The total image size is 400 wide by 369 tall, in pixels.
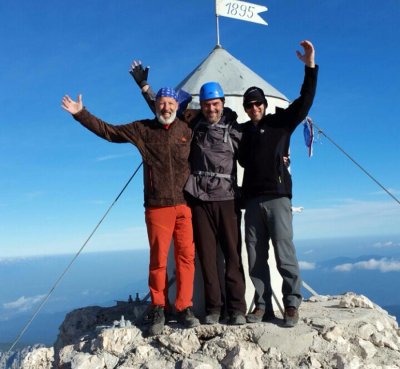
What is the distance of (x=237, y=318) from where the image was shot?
16.4 ft

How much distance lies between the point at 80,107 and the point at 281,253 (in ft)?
10.8

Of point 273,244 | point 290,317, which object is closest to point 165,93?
point 273,244

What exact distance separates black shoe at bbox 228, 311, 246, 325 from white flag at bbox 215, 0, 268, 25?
4973 mm

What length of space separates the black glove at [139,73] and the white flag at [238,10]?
2.03 meters

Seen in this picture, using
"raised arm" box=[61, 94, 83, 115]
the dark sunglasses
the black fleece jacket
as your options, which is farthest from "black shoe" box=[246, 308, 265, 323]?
"raised arm" box=[61, 94, 83, 115]

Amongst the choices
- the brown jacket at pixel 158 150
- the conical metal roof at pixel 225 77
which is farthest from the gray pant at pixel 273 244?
the conical metal roof at pixel 225 77

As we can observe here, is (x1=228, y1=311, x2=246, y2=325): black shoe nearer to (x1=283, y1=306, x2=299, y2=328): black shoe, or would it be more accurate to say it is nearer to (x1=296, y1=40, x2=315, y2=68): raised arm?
(x1=283, y1=306, x2=299, y2=328): black shoe

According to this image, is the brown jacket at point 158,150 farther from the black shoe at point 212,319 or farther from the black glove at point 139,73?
the black shoe at point 212,319

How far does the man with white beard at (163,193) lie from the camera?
5.13 meters

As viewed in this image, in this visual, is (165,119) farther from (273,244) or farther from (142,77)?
(273,244)

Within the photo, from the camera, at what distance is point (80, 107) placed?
521 cm

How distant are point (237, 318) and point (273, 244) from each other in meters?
1.06

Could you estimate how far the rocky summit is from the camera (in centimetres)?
471

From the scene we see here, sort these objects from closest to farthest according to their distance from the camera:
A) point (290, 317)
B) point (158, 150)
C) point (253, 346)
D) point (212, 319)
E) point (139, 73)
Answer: point (253, 346)
point (290, 317)
point (212, 319)
point (158, 150)
point (139, 73)
